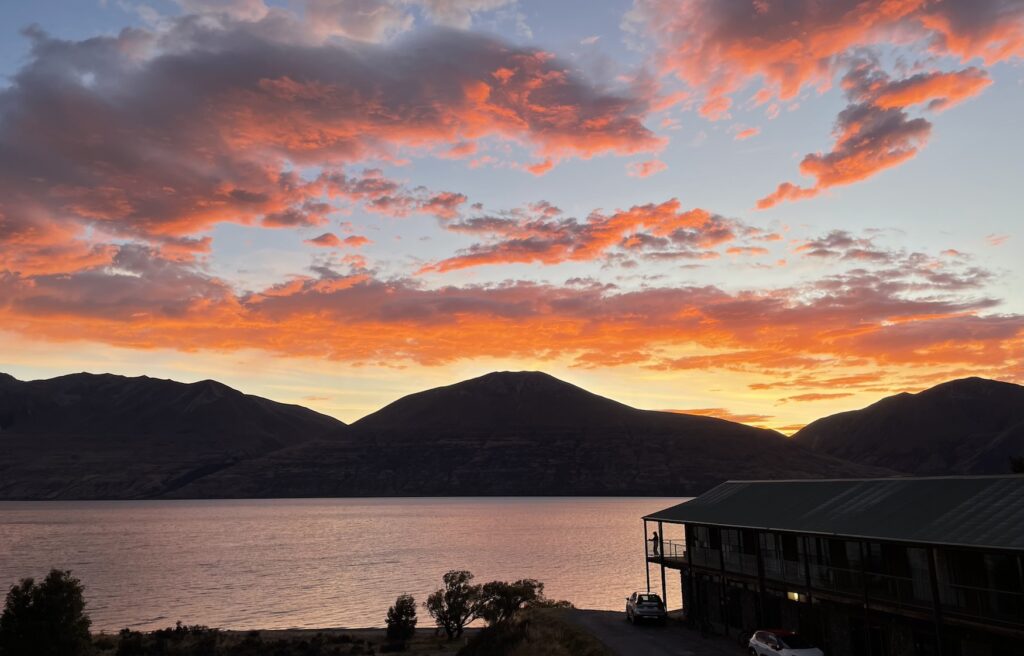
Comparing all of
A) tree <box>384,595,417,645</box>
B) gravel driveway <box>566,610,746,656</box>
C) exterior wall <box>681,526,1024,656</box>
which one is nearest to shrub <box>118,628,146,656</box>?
tree <box>384,595,417,645</box>

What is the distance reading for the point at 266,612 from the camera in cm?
8981

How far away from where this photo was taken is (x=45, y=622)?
45.7m

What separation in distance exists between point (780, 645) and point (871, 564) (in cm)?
596

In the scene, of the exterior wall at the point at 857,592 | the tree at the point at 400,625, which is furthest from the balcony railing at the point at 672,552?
the tree at the point at 400,625

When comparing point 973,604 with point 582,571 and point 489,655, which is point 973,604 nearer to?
point 489,655

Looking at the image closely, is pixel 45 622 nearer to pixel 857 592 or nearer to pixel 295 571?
pixel 857 592

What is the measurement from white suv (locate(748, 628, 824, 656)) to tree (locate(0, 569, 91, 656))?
3805cm

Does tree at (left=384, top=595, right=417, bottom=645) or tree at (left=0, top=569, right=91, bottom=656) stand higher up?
tree at (left=0, top=569, right=91, bottom=656)

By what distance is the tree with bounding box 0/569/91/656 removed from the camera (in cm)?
4519

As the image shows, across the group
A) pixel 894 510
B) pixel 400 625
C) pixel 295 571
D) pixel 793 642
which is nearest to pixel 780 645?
pixel 793 642

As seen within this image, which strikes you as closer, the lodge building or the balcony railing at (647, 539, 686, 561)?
the lodge building

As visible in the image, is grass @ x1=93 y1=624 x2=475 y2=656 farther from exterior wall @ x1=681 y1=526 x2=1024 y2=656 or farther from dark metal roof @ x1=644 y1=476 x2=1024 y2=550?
dark metal roof @ x1=644 y1=476 x2=1024 y2=550

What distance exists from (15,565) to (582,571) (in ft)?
334

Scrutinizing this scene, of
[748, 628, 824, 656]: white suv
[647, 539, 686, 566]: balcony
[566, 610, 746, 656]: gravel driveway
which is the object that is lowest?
[566, 610, 746, 656]: gravel driveway
